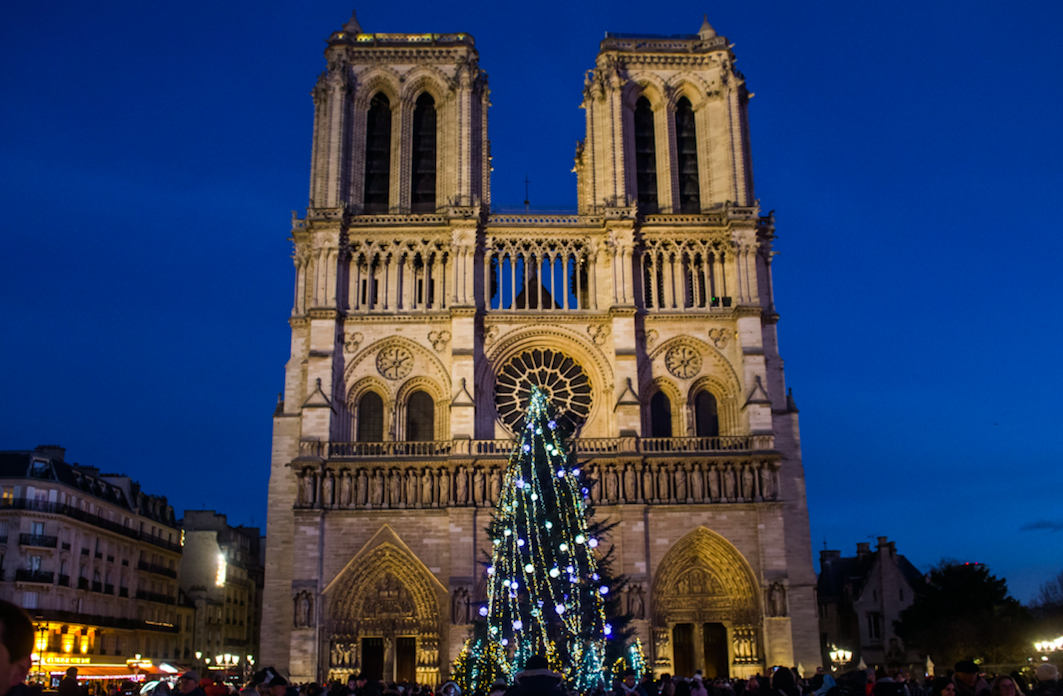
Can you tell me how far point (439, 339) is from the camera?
32.1 metres

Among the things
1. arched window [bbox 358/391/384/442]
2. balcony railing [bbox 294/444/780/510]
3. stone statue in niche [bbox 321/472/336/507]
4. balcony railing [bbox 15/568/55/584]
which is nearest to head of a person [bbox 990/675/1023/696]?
balcony railing [bbox 294/444/780/510]

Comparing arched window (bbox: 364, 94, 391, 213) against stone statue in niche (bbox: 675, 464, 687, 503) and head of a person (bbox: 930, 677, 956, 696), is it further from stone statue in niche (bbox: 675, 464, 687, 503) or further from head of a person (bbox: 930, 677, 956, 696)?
head of a person (bbox: 930, 677, 956, 696)

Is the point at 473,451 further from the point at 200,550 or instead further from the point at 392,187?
the point at 200,550

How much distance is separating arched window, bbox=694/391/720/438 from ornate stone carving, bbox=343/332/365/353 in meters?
10.6

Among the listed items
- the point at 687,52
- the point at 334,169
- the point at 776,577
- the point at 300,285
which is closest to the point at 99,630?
the point at 300,285

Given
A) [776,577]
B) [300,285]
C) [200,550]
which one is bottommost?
[776,577]

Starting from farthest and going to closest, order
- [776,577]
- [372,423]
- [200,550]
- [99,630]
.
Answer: [200,550]
[99,630]
[372,423]
[776,577]

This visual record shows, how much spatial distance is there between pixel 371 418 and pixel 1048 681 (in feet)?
86.1

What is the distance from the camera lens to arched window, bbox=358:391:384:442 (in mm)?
31922

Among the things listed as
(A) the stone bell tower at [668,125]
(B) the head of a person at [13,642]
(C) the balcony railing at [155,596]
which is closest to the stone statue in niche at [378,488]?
(A) the stone bell tower at [668,125]

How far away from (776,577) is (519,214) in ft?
44.8

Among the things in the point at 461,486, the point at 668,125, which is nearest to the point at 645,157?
the point at 668,125

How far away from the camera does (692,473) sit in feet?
99.2

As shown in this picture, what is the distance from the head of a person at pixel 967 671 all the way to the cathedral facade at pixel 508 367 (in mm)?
21586
